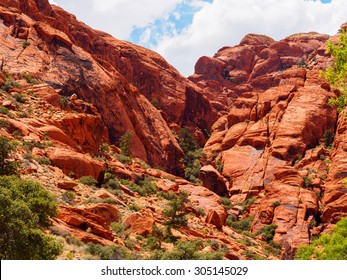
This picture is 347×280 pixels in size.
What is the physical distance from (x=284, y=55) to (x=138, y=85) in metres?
58.4

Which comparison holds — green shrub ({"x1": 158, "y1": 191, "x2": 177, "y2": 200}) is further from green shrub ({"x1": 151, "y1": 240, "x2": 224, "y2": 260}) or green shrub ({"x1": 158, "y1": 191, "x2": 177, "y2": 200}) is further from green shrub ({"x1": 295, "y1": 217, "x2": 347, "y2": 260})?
green shrub ({"x1": 295, "y1": 217, "x2": 347, "y2": 260})

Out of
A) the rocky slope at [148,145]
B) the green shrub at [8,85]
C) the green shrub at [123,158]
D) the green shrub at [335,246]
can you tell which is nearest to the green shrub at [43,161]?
the rocky slope at [148,145]

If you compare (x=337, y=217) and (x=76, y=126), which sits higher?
(x=76, y=126)

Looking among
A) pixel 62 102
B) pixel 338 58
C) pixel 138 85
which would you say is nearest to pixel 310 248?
pixel 338 58

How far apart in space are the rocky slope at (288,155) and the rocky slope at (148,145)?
0.18m

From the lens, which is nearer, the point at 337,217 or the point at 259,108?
the point at 337,217

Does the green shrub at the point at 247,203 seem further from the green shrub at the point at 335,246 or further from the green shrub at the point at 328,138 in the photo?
the green shrub at the point at 335,246

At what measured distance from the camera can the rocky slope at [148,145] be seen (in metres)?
25.7

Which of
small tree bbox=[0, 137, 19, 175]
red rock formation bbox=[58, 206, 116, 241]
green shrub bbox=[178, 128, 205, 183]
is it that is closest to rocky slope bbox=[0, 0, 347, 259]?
red rock formation bbox=[58, 206, 116, 241]

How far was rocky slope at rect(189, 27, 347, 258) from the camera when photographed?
4447 centimetres

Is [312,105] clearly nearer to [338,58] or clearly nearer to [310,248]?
[310,248]

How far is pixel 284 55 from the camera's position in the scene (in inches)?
4656

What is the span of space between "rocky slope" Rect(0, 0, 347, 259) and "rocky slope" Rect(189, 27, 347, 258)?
0.18 meters

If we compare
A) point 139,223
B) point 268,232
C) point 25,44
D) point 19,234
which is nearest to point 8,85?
point 25,44
